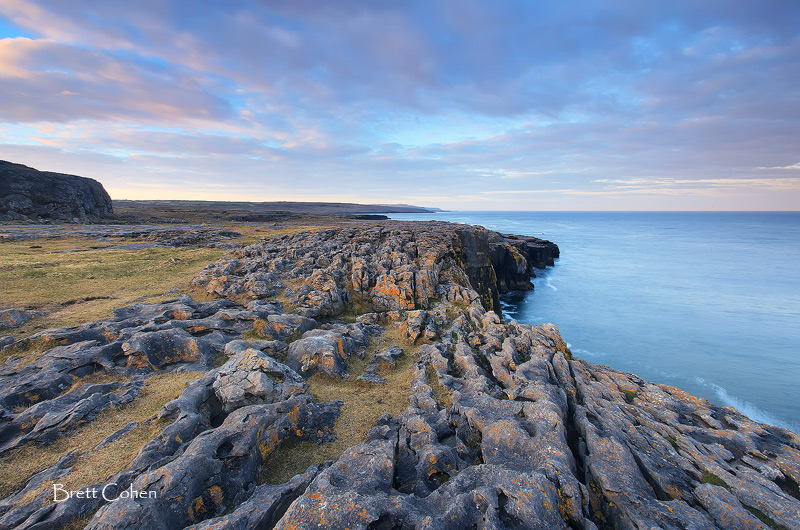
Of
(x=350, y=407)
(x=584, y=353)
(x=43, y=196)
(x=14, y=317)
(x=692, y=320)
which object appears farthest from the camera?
(x=43, y=196)

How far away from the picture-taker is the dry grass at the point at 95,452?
8.84 meters

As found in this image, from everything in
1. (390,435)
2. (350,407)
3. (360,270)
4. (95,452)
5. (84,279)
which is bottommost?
(350,407)

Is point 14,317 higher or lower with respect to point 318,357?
higher

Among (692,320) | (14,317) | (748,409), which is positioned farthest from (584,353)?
(14,317)

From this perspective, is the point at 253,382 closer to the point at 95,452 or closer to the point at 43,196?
A: the point at 95,452

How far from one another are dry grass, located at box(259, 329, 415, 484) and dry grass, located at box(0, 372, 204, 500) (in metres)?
4.38

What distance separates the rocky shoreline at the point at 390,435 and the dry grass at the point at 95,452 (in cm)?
25

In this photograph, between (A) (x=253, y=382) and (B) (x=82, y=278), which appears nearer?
(A) (x=253, y=382)

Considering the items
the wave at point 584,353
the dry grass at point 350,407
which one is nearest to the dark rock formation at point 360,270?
the dry grass at point 350,407

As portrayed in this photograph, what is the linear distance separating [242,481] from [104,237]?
241ft

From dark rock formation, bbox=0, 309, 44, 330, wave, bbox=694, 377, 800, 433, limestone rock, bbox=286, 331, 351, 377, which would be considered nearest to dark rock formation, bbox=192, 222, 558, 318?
limestone rock, bbox=286, 331, 351, 377

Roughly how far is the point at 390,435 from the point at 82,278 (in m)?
34.0

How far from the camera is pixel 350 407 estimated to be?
45.0ft

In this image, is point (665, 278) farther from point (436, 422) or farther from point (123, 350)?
point (123, 350)
